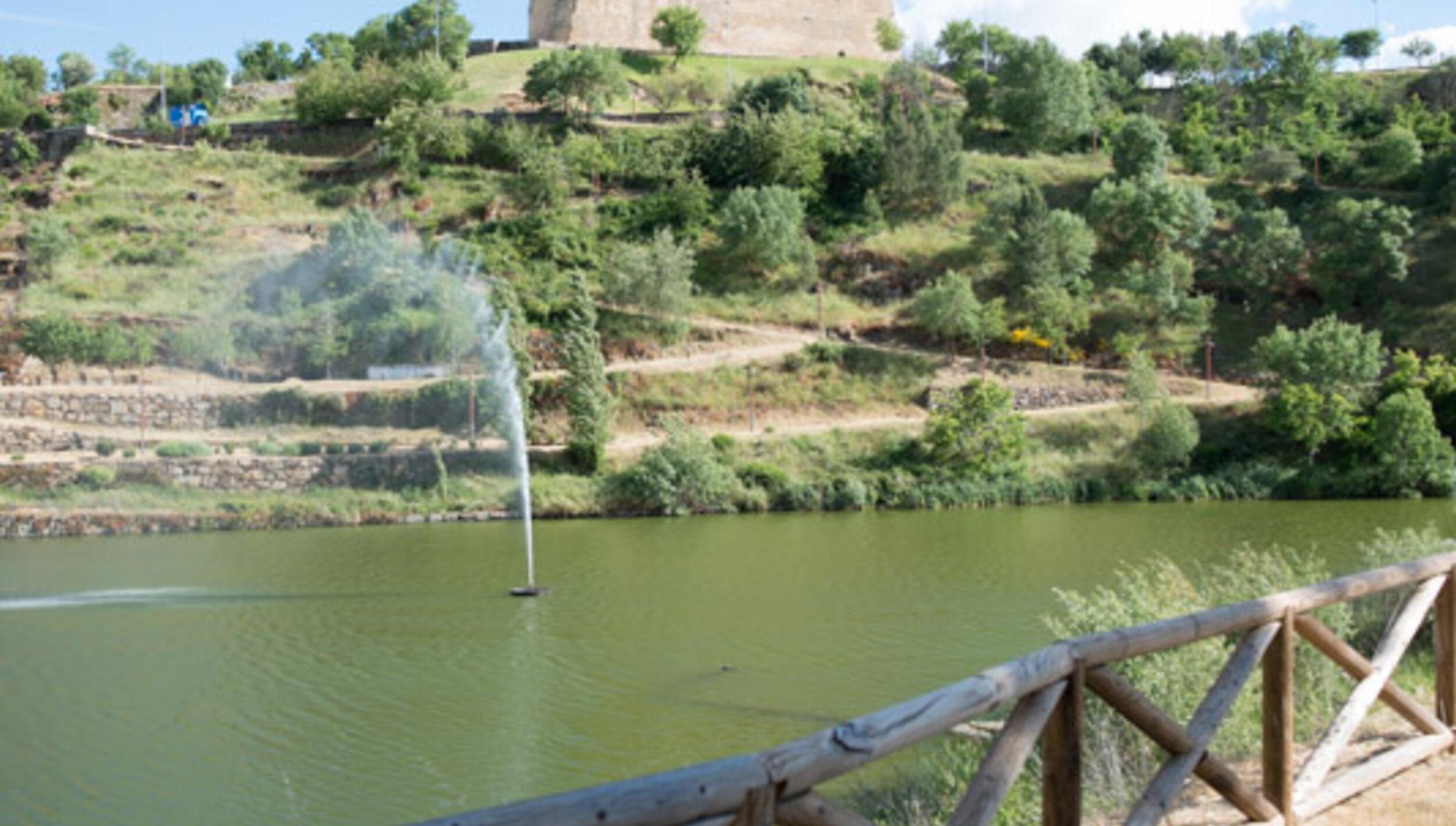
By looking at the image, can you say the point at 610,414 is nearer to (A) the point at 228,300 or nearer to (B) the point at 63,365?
(A) the point at 228,300

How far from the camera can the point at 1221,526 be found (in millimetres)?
27359

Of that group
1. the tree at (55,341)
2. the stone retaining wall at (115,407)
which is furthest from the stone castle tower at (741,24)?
the stone retaining wall at (115,407)

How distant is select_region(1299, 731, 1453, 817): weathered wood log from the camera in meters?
5.67

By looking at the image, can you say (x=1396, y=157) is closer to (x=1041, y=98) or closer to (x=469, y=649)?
(x=1041, y=98)

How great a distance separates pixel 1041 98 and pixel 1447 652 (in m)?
56.7

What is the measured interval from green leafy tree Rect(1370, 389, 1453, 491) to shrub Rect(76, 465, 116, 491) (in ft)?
116

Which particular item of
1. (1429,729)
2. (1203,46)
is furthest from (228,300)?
(1203,46)

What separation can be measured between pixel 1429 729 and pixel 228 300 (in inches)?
1660

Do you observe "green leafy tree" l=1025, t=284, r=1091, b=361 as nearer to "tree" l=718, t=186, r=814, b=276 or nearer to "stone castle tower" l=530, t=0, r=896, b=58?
"tree" l=718, t=186, r=814, b=276

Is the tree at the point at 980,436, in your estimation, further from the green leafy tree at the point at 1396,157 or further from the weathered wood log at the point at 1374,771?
the green leafy tree at the point at 1396,157

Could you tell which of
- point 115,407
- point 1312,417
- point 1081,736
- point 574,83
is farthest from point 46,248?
point 1081,736

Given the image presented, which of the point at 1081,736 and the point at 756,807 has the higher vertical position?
the point at 756,807

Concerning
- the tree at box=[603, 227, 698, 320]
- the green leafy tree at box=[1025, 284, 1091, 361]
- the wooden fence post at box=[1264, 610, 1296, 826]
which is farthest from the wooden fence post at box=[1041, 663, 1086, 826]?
the green leafy tree at box=[1025, 284, 1091, 361]

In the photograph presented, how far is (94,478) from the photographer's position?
32.1 m
